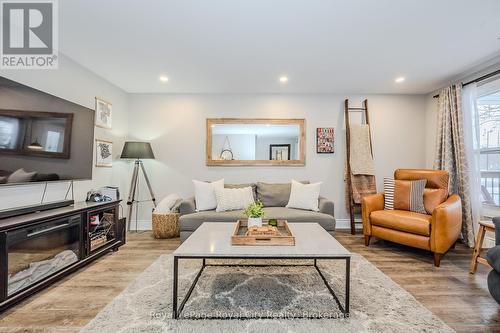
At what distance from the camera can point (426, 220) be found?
2.66 metres

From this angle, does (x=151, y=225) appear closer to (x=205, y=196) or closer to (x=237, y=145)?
(x=205, y=196)

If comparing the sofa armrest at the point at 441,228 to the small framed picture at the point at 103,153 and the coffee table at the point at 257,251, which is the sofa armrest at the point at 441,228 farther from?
the small framed picture at the point at 103,153

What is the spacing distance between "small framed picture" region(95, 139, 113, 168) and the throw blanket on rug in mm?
3835

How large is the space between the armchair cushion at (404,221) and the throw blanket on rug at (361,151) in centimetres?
91

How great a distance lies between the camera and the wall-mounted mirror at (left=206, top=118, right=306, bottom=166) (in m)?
4.02

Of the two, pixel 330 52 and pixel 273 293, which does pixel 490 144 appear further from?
pixel 273 293

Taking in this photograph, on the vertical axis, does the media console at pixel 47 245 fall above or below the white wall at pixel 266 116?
below

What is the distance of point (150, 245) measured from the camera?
315 cm

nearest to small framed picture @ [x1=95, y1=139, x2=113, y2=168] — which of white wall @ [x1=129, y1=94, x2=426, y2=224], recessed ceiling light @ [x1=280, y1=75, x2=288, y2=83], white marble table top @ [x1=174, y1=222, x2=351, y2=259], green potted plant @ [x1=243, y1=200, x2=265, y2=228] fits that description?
white wall @ [x1=129, y1=94, x2=426, y2=224]

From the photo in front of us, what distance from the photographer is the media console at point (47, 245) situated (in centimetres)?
171

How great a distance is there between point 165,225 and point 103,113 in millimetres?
1865

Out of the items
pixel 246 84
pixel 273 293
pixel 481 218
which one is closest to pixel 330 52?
pixel 246 84

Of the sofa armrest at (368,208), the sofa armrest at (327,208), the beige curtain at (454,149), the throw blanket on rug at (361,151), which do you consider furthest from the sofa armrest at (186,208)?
the beige curtain at (454,149)

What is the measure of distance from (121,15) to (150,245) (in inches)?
104
